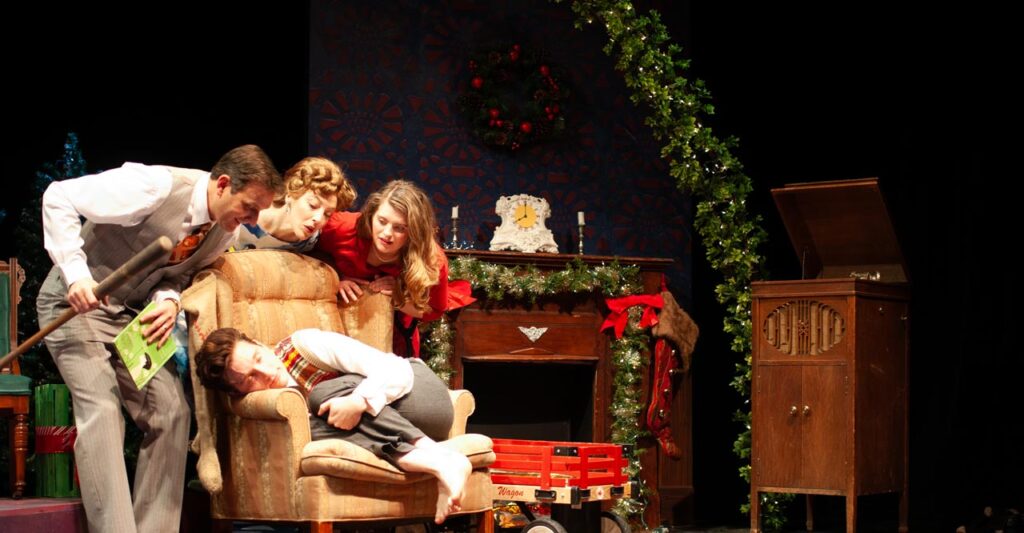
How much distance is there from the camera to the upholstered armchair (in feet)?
12.6

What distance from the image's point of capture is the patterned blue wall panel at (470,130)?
23.8 feet

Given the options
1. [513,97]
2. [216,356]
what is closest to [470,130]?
[513,97]

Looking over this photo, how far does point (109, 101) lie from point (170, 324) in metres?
3.39

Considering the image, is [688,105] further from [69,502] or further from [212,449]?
[69,502]

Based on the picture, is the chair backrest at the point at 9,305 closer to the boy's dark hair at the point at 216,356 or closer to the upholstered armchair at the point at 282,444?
the upholstered armchair at the point at 282,444

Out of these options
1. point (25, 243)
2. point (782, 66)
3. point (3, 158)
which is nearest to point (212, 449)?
point (25, 243)

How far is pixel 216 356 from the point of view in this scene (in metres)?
3.87

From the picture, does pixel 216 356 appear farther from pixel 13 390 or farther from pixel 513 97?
pixel 513 97

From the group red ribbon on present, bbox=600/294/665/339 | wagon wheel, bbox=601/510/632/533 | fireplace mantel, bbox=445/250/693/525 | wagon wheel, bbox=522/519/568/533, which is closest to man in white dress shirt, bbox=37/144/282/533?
wagon wheel, bbox=522/519/568/533

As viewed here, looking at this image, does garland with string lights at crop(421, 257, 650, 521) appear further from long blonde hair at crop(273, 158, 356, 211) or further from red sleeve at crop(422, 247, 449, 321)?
long blonde hair at crop(273, 158, 356, 211)

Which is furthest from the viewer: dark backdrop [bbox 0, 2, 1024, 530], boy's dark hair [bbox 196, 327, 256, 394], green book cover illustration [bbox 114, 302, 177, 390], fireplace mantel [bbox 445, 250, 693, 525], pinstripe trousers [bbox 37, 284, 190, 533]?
fireplace mantel [bbox 445, 250, 693, 525]

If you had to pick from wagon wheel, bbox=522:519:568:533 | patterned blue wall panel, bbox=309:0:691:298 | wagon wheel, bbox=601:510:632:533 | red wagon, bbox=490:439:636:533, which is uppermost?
patterned blue wall panel, bbox=309:0:691:298

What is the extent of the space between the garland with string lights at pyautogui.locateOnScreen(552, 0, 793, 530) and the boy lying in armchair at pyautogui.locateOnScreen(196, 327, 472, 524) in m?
2.68

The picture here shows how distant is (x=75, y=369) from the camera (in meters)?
3.82
